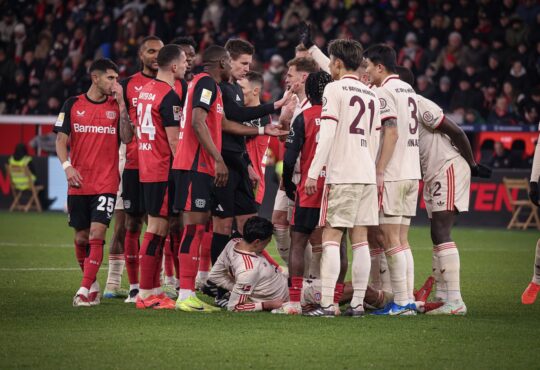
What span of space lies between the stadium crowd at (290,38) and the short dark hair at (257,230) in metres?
13.5

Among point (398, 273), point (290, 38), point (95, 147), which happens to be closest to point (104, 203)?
point (95, 147)

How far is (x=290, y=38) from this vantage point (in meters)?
26.0

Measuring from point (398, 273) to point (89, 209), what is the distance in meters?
3.10

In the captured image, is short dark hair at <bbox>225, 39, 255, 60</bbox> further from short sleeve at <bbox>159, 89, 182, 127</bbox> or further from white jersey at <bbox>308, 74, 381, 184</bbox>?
white jersey at <bbox>308, 74, 381, 184</bbox>

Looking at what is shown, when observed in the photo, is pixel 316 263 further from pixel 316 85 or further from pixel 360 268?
pixel 316 85

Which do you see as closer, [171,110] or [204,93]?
[204,93]

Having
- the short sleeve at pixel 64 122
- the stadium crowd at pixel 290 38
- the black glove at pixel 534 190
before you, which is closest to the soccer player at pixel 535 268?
the black glove at pixel 534 190

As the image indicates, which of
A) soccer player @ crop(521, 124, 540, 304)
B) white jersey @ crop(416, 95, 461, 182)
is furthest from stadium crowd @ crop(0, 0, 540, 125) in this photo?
white jersey @ crop(416, 95, 461, 182)

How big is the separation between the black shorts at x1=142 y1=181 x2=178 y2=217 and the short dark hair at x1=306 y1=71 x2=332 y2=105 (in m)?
1.60

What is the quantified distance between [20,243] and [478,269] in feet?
24.2

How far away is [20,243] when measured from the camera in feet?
55.1

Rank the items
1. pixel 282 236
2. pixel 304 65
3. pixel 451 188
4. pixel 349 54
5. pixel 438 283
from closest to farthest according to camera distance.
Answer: pixel 349 54 < pixel 451 188 < pixel 304 65 < pixel 438 283 < pixel 282 236

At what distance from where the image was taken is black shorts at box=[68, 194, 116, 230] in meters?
10.0

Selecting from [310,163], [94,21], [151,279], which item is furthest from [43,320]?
[94,21]
